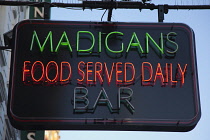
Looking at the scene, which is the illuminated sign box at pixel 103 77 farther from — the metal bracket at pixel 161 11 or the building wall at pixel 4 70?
the building wall at pixel 4 70

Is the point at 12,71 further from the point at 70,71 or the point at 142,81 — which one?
the point at 142,81

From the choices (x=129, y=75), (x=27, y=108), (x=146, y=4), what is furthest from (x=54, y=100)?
(x=146, y=4)

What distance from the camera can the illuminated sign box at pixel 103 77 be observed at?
1298 centimetres

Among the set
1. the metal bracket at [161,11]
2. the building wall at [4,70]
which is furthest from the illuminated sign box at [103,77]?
the building wall at [4,70]

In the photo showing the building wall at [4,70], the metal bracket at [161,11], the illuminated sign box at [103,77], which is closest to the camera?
the illuminated sign box at [103,77]

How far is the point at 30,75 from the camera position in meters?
13.4

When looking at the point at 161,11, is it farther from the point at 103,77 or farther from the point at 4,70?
the point at 4,70

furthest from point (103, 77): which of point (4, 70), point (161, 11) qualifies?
point (4, 70)

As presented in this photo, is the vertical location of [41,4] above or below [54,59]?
above

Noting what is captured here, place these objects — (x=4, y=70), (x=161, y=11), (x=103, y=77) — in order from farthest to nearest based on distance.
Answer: (x=4, y=70), (x=161, y=11), (x=103, y=77)

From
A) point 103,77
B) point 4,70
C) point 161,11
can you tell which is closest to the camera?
point 103,77

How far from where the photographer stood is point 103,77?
13383 mm

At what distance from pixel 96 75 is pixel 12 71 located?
1.68 metres

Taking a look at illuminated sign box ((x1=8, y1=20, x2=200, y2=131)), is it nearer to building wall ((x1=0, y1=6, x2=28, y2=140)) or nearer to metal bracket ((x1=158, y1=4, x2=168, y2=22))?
metal bracket ((x1=158, y1=4, x2=168, y2=22))
